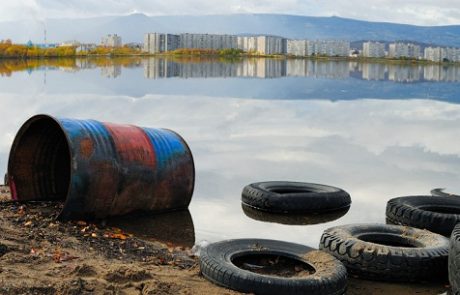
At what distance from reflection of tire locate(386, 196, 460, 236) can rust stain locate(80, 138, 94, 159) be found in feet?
13.8

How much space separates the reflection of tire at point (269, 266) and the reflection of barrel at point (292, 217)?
2641 millimetres

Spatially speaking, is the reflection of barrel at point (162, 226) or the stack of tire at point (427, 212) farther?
the stack of tire at point (427, 212)

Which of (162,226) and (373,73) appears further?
(373,73)

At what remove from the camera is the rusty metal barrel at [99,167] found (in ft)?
27.8

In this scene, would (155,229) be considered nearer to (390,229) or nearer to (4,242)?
(4,242)

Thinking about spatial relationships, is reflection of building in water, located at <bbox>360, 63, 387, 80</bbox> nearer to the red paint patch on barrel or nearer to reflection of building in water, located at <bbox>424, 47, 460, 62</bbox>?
the red paint patch on barrel

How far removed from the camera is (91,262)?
6648 mm

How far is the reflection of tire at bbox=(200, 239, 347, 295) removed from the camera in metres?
5.95

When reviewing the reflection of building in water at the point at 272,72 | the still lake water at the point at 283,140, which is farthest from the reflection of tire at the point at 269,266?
the reflection of building in water at the point at 272,72

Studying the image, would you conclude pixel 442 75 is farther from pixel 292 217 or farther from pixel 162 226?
pixel 162 226

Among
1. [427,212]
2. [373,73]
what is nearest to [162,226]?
[427,212]

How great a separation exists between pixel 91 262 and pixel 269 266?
1797 mm

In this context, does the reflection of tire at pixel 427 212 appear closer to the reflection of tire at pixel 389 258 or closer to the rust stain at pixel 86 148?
the reflection of tire at pixel 389 258

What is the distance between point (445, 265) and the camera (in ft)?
23.1
